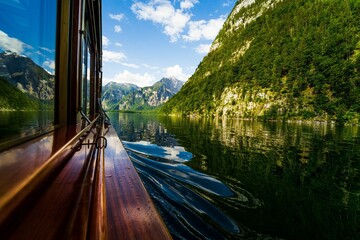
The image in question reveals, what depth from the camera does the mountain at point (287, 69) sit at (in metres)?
59.6

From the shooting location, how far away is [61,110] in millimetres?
3789

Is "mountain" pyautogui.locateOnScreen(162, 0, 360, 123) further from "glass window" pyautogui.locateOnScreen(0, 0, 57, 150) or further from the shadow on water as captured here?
"glass window" pyautogui.locateOnScreen(0, 0, 57, 150)

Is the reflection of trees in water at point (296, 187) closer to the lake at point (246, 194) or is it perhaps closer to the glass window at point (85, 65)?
the lake at point (246, 194)

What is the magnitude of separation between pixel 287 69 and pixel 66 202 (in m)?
79.7

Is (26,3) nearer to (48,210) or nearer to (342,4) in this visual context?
(48,210)

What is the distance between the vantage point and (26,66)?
7.65 ft

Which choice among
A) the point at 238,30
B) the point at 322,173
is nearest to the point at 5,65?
the point at 322,173

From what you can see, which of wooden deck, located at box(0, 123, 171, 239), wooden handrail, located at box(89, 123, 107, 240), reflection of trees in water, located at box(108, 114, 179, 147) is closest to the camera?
wooden deck, located at box(0, 123, 171, 239)

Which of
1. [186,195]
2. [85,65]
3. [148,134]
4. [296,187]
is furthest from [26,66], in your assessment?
[148,134]

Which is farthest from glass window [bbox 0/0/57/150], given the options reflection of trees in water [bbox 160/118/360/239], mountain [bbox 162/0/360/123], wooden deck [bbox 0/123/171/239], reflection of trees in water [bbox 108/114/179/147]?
mountain [bbox 162/0/360/123]

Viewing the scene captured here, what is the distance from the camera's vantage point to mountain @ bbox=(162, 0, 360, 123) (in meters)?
59.6

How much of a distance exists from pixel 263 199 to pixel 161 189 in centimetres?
207

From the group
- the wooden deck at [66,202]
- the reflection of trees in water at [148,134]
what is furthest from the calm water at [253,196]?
the reflection of trees in water at [148,134]

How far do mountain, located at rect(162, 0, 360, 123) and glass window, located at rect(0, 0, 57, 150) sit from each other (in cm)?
6269
